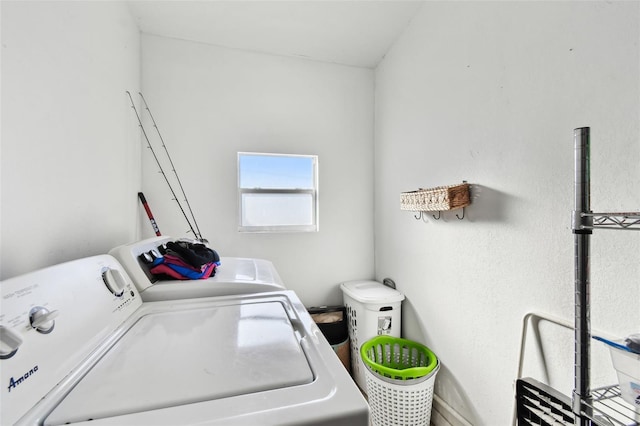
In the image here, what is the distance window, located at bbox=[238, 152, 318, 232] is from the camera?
2191 millimetres

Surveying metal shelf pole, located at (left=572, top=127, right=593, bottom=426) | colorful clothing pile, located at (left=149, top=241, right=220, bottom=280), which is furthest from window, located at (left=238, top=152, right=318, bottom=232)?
metal shelf pole, located at (left=572, top=127, right=593, bottom=426)

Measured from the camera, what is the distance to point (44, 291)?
59 centimetres

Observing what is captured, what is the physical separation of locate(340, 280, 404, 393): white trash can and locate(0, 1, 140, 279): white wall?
1.64m

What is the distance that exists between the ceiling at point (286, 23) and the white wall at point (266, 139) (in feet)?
0.34

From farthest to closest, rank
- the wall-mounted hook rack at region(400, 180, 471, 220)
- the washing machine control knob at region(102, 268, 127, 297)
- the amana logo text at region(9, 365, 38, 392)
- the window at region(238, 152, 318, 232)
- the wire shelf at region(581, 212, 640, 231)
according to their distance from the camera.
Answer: the window at region(238, 152, 318, 232), the wall-mounted hook rack at region(400, 180, 471, 220), the washing machine control knob at region(102, 268, 127, 297), the wire shelf at region(581, 212, 640, 231), the amana logo text at region(9, 365, 38, 392)

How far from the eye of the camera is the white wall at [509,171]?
0.86 meters

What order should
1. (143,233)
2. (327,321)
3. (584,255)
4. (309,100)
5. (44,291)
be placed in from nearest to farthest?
(44,291), (584,255), (143,233), (327,321), (309,100)

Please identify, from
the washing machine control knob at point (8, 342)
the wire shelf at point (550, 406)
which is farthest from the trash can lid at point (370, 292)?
the washing machine control knob at point (8, 342)

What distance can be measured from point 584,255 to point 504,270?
549mm

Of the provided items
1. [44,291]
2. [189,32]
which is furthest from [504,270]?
[189,32]

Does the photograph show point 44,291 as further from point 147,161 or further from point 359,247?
point 359,247

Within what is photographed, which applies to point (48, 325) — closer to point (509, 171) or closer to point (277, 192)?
point (509, 171)

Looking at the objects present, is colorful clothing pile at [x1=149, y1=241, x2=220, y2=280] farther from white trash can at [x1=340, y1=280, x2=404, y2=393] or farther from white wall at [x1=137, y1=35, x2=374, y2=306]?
white trash can at [x1=340, y1=280, x2=404, y2=393]

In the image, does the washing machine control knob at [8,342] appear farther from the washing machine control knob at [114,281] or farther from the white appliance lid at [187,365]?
the washing machine control knob at [114,281]
